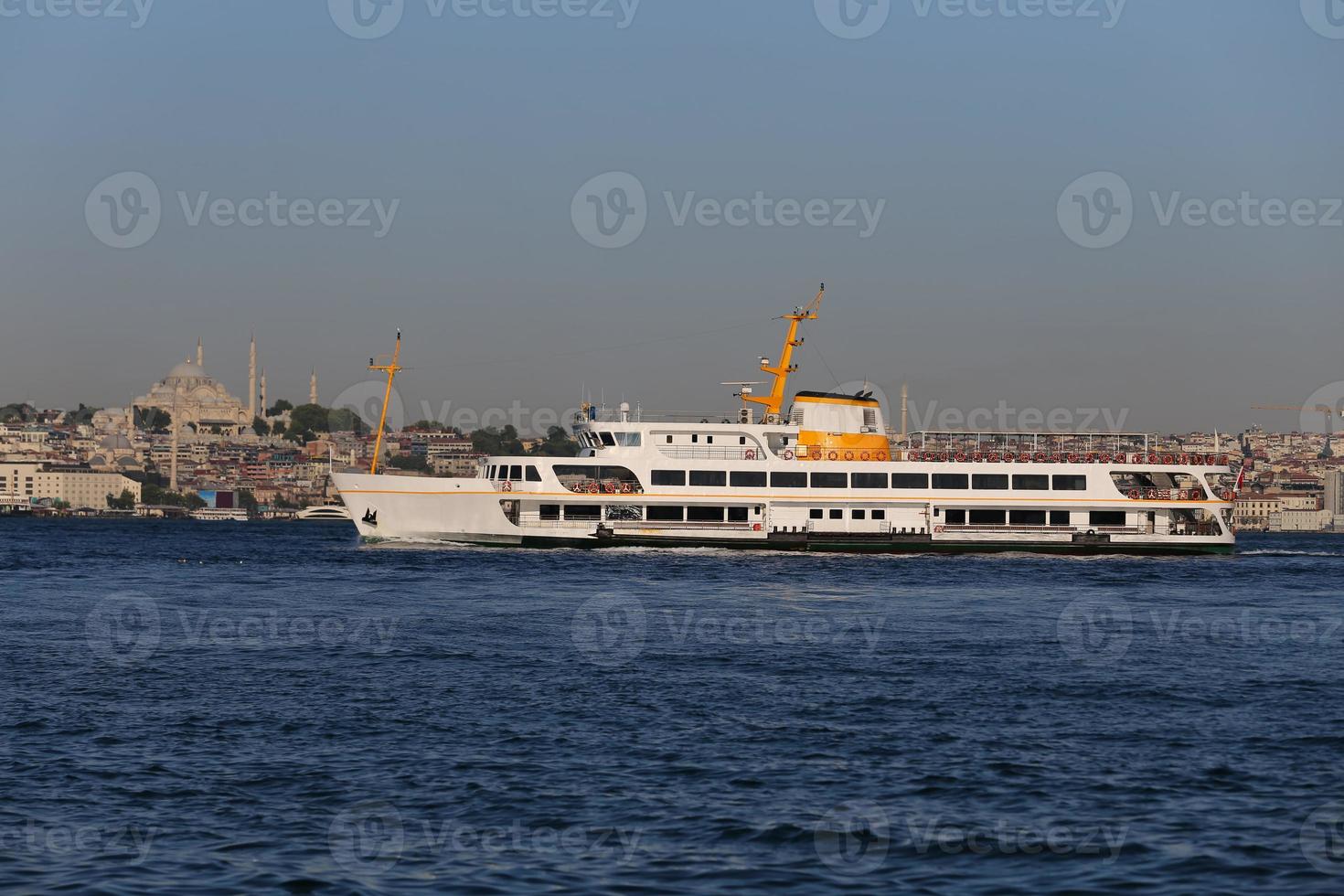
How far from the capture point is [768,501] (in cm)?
5641

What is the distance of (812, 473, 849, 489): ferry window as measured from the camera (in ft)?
185

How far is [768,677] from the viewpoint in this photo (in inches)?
930

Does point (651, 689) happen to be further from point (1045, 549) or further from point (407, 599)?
point (1045, 549)

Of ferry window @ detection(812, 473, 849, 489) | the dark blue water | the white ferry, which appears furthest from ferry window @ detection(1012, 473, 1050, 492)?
the dark blue water

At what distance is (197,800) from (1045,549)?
45540mm

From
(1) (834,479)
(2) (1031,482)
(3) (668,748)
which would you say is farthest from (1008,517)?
(3) (668,748)

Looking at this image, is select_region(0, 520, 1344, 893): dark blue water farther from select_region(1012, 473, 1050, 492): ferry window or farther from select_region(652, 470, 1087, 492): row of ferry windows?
select_region(1012, 473, 1050, 492): ferry window

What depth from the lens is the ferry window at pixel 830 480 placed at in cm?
5641

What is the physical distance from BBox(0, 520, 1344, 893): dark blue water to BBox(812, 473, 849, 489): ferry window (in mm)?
20527

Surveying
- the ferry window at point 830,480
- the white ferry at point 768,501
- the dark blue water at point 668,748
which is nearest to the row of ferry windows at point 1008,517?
the white ferry at point 768,501

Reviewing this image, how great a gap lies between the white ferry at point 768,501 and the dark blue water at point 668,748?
19.9 m

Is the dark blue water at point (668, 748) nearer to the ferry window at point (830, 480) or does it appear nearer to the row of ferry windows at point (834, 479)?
the row of ferry windows at point (834, 479)

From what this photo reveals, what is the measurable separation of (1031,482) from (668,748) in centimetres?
4139

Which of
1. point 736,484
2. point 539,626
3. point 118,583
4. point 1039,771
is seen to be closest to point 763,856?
point 1039,771
